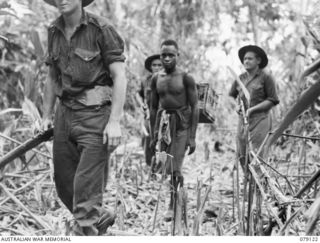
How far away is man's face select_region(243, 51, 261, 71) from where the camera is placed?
23.7 ft

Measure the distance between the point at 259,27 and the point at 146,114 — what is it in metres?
5.44

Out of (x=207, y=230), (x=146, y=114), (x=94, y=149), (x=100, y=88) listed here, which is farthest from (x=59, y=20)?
(x=146, y=114)

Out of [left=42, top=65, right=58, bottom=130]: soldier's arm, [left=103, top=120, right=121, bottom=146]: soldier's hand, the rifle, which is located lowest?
the rifle

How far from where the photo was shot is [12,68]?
7957 mm

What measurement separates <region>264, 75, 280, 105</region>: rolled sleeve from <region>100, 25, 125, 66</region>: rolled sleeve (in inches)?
137

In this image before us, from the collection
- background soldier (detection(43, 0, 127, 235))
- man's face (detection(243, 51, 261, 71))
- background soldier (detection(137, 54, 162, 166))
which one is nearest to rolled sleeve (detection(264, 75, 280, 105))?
man's face (detection(243, 51, 261, 71))

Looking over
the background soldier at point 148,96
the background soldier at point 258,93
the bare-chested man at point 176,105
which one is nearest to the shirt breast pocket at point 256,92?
the background soldier at point 258,93

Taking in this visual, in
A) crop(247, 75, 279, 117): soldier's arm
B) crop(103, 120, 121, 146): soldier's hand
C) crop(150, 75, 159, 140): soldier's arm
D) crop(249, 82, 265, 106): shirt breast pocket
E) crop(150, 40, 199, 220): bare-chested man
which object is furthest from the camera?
crop(249, 82, 265, 106): shirt breast pocket

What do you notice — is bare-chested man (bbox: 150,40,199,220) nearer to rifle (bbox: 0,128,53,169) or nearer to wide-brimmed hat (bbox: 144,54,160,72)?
wide-brimmed hat (bbox: 144,54,160,72)

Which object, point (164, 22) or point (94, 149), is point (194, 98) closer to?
point (94, 149)

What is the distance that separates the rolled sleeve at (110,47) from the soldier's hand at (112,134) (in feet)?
1.36

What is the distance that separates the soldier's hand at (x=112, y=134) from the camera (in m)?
3.71

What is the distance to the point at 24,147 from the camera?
155 inches

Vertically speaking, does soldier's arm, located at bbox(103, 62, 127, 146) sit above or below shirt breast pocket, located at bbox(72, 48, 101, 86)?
below
